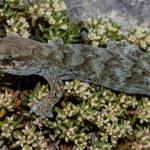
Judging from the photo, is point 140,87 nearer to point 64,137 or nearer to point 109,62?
point 109,62

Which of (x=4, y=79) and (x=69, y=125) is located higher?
(x=4, y=79)

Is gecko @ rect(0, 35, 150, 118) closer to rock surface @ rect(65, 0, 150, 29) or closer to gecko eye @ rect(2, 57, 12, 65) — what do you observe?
gecko eye @ rect(2, 57, 12, 65)

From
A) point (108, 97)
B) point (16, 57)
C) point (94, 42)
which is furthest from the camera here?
point (94, 42)

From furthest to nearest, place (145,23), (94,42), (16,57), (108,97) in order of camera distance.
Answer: (145,23)
(94,42)
(108,97)
(16,57)

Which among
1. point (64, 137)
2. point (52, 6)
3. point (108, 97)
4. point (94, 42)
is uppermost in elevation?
point (52, 6)

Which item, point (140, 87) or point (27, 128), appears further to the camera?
point (140, 87)

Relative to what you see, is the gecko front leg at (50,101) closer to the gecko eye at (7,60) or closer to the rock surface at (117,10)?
the gecko eye at (7,60)

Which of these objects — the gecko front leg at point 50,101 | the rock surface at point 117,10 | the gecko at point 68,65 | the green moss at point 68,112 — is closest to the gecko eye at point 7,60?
the gecko at point 68,65

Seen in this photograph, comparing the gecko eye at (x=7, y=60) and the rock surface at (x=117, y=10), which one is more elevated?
the rock surface at (x=117, y=10)

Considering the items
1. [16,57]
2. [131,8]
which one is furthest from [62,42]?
[131,8]
